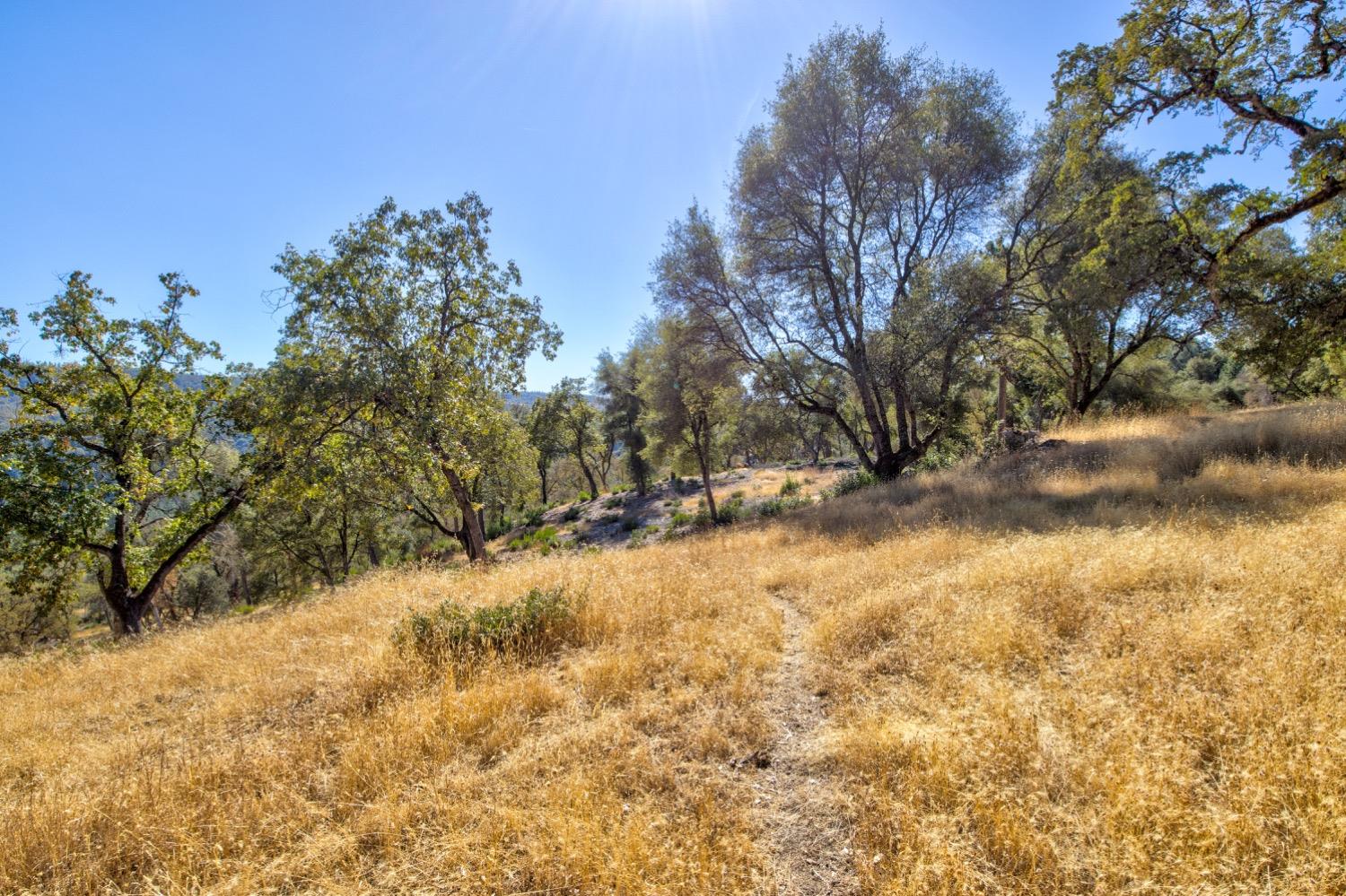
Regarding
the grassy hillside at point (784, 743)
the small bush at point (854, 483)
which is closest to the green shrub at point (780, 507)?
the small bush at point (854, 483)

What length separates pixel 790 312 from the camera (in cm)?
1759

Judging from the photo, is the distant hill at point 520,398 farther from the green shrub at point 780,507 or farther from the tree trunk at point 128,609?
the tree trunk at point 128,609

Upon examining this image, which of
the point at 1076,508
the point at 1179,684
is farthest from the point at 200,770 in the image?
the point at 1076,508

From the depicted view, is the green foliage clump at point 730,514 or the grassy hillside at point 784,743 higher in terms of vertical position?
the grassy hillside at point 784,743

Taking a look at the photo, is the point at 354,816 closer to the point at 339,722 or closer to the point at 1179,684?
the point at 339,722

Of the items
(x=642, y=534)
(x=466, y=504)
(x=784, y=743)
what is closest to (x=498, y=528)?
(x=642, y=534)

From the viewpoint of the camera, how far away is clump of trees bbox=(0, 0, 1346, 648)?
976 cm

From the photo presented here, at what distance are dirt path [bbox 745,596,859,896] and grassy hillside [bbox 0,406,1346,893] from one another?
2 cm

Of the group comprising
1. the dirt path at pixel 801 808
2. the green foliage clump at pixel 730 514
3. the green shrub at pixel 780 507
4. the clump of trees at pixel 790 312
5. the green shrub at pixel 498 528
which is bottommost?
the green shrub at pixel 498 528

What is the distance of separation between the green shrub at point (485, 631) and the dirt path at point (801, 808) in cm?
285

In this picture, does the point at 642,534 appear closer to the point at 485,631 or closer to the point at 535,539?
the point at 535,539

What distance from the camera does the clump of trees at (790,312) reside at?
32.0 feet

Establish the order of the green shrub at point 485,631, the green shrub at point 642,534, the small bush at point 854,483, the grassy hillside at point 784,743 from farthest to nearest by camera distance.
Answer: the green shrub at point 642,534, the small bush at point 854,483, the green shrub at point 485,631, the grassy hillside at point 784,743

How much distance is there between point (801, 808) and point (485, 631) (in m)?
3.96
